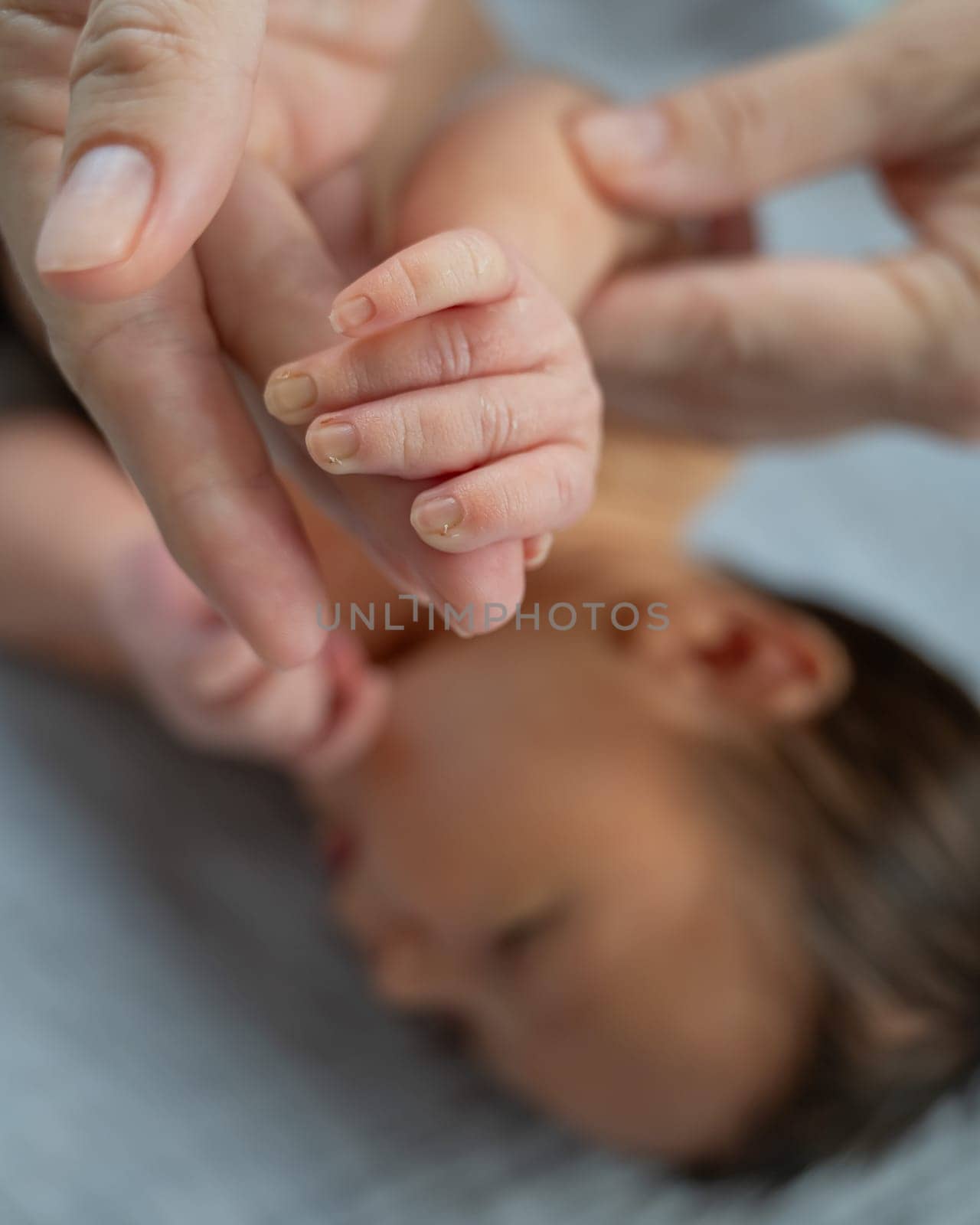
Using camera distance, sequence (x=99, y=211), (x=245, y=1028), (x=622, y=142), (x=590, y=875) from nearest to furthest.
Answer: (x=99, y=211) < (x=622, y=142) < (x=590, y=875) < (x=245, y=1028)

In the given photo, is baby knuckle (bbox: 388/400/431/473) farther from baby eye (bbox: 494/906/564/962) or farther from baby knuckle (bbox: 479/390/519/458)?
baby eye (bbox: 494/906/564/962)

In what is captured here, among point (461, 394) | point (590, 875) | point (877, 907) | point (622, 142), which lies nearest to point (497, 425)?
point (461, 394)

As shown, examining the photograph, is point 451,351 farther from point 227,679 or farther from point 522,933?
point 522,933

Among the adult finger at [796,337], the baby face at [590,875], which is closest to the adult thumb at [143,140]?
the adult finger at [796,337]

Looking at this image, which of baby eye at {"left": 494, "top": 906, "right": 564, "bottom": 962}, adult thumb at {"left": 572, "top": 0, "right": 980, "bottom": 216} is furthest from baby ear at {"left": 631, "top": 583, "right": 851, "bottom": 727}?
adult thumb at {"left": 572, "top": 0, "right": 980, "bottom": 216}

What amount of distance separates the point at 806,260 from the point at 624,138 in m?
0.11

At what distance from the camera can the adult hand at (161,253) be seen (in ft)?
0.72

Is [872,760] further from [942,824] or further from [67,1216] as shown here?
[67,1216]

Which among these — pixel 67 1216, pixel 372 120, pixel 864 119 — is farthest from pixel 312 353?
pixel 67 1216

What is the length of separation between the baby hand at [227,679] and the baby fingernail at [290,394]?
24cm

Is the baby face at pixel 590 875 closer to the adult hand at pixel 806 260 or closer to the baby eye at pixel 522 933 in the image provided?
the baby eye at pixel 522 933

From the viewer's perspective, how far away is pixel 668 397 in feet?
1.76

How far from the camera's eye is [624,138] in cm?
47

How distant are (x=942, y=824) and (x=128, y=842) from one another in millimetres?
522
